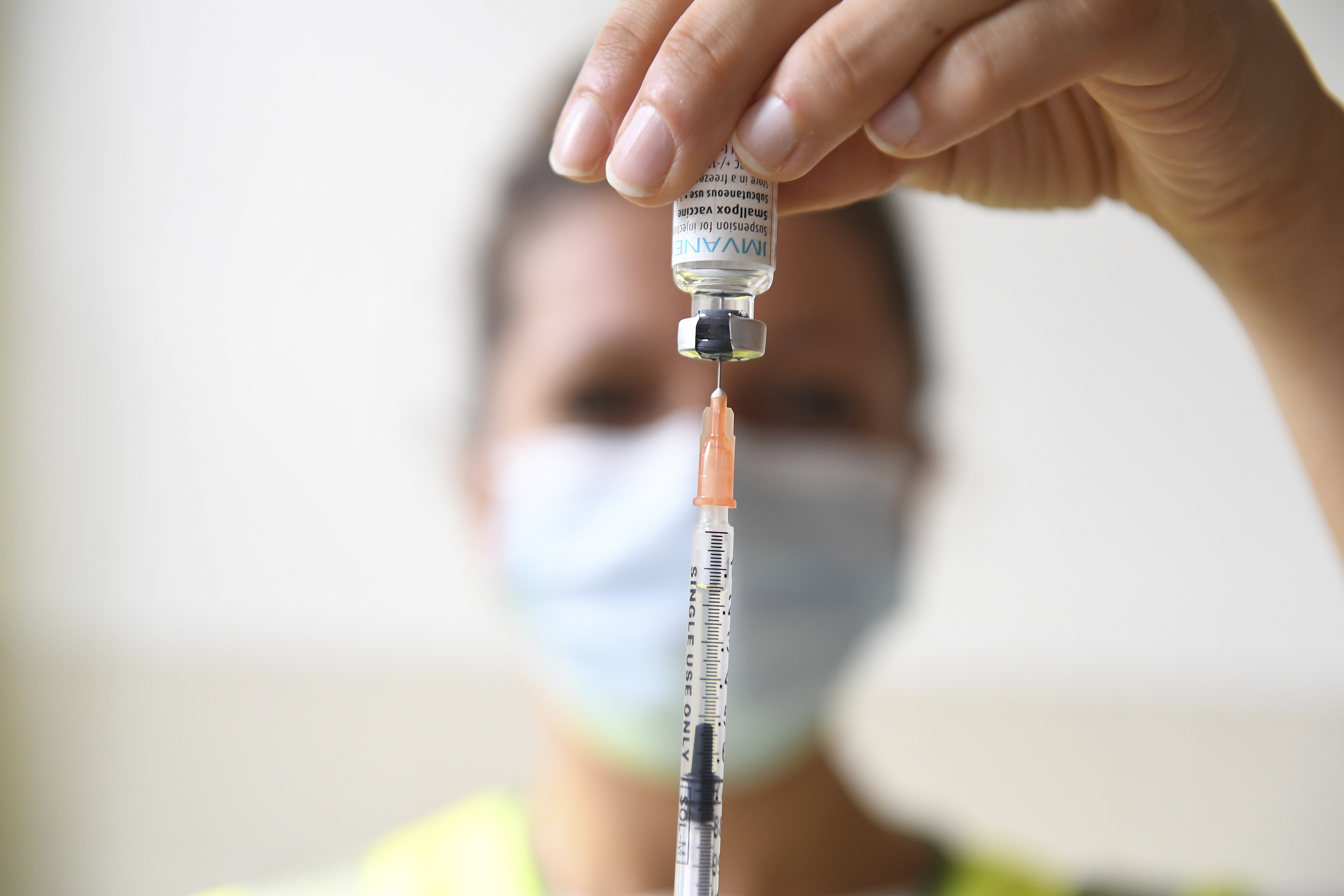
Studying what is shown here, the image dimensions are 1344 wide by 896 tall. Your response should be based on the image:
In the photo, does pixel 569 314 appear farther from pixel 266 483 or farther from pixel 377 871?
pixel 266 483

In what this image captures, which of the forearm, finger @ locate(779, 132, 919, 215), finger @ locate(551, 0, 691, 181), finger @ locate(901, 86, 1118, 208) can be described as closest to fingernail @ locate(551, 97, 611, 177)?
finger @ locate(551, 0, 691, 181)

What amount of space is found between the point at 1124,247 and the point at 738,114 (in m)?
1.73

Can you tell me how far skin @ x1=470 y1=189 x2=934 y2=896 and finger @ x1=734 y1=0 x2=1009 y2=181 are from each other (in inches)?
31.6

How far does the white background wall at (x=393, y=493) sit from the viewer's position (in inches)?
78.3

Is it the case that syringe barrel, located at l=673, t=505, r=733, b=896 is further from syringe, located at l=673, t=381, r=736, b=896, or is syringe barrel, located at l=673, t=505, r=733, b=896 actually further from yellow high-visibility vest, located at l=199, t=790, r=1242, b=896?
yellow high-visibility vest, located at l=199, t=790, r=1242, b=896

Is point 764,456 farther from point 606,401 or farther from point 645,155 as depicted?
point 645,155

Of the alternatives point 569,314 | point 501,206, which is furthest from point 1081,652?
point 501,206

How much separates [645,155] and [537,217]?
3.27 ft

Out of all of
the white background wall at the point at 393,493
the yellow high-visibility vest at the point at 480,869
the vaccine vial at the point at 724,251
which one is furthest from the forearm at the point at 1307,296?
the white background wall at the point at 393,493

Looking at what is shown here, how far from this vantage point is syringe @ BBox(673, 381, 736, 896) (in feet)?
2.21

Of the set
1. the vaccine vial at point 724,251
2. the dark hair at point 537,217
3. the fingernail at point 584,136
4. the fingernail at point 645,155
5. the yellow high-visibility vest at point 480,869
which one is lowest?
the yellow high-visibility vest at point 480,869

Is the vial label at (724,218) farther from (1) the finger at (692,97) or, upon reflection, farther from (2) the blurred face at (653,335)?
(2) the blurred face at (653,335)

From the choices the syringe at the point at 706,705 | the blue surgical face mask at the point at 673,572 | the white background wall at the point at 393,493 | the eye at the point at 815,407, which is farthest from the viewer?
the white background wall at the point at 393,493

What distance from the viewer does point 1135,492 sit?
200cm
